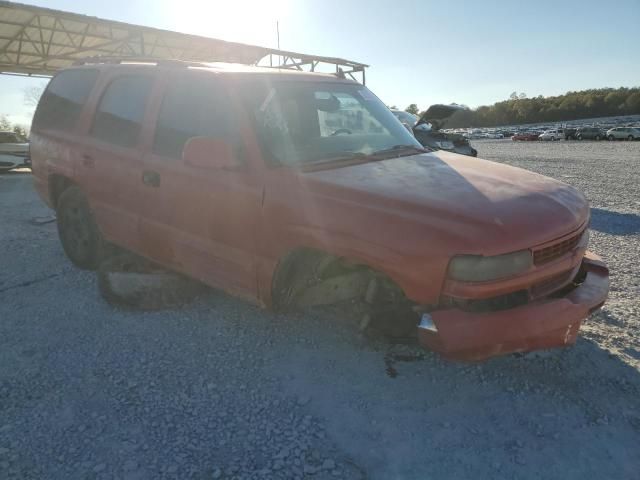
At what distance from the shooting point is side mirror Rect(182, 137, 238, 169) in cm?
281

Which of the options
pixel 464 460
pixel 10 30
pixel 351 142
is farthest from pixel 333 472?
pixel 10 30

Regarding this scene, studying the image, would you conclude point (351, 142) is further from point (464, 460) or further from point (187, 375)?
point (464, 460)

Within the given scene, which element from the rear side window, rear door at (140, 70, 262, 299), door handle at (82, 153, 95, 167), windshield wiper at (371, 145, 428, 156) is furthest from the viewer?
the rear side window

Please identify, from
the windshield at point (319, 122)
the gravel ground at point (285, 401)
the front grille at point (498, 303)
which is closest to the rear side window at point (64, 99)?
the gravel ground at point (285, 401)

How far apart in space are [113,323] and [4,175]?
12.6 m

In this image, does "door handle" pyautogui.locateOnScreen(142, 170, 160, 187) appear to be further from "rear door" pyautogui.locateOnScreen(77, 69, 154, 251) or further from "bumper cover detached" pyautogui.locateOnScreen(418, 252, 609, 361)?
"bumper cover detached" pyautogui.locateOnScreen(418, 252, 609, 361)

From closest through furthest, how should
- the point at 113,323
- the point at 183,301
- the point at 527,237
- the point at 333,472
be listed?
the point at 333,472
the point at 527,237
the point at 113,323
the point at 183,301

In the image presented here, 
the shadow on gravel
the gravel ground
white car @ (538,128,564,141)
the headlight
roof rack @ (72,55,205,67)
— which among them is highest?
roof rack @ (72,55,205,67)

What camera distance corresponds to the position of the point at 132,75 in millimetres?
3861

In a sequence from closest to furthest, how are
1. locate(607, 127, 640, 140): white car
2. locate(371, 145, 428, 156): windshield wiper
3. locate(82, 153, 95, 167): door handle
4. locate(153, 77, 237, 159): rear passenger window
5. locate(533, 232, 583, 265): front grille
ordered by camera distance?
locate(533, 232, 583, 265): front grille
locate(153, 77, 237, 159): rear passenger window
locate(371, 145, 428, 156): windshield wiper
locate(82, 153, 95, 167): door handle
locate(607, 127, 640, 140): white car

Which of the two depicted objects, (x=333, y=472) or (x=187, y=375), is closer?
(x=333, y=472)

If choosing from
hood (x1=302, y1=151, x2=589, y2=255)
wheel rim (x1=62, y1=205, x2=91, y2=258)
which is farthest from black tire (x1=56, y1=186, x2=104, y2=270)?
hood (x1=302, y1=151, x2=589, y2=255)

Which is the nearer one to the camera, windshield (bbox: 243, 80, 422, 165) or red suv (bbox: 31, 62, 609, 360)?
red suv (bbox: 31, 62, 609, 360)

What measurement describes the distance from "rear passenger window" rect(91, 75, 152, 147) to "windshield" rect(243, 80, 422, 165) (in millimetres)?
1075
